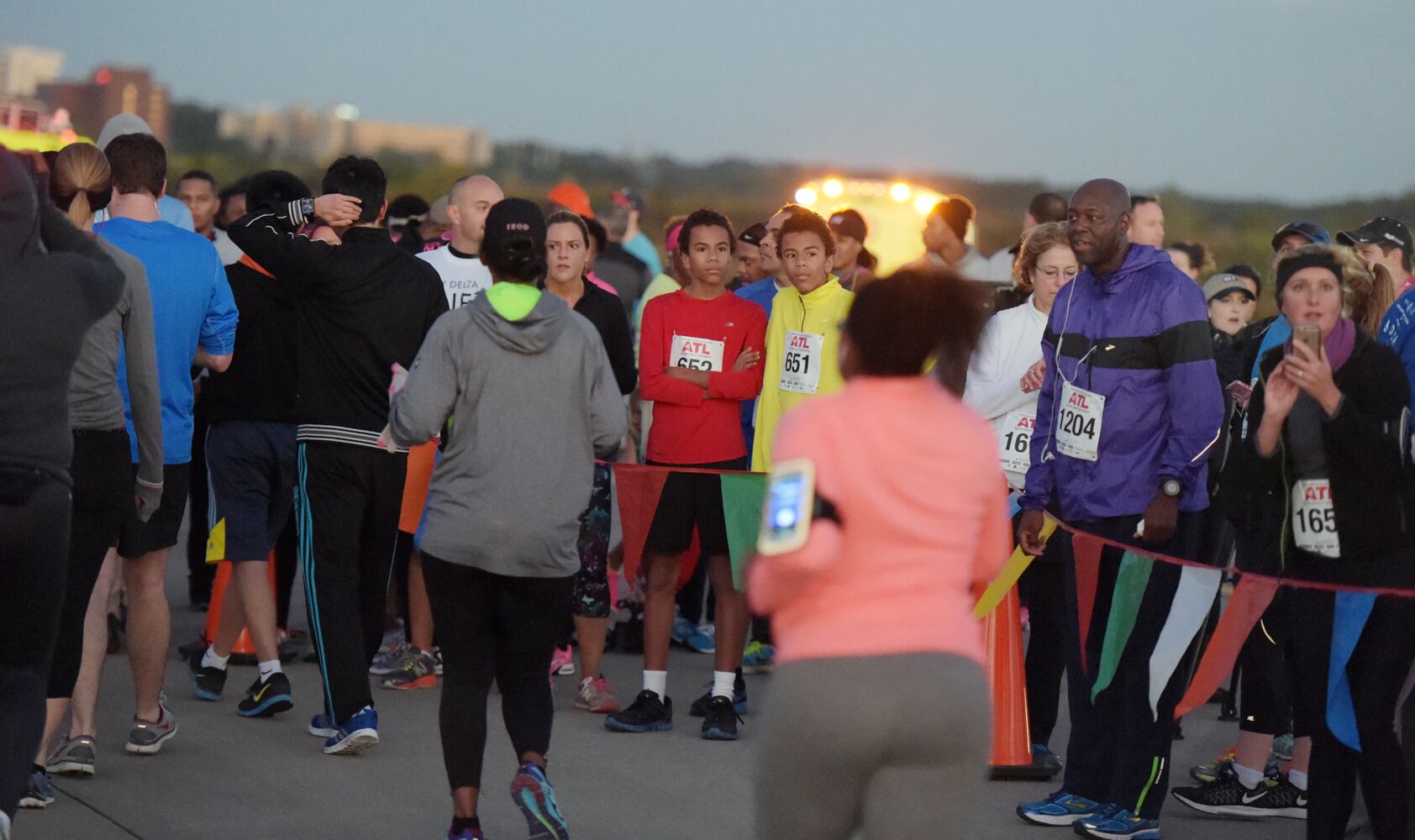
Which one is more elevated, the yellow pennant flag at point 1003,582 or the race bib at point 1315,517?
the race bib at point 1315,517

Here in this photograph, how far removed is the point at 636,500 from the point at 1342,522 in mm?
3310

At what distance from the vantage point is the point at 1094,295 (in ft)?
20.4

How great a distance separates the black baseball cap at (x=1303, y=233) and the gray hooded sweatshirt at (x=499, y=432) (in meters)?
4.52

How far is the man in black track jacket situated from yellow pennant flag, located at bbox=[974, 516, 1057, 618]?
2362 mm

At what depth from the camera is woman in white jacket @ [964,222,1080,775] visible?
740cm

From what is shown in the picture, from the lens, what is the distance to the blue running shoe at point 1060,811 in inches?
247

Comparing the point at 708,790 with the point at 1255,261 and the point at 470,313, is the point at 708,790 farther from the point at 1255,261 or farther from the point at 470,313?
the point at 1255,261

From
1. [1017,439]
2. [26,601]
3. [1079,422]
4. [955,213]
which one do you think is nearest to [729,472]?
[1017,439]

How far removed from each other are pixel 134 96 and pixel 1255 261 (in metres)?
23.3

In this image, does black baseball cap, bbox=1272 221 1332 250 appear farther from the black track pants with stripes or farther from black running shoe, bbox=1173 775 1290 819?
the black track pants with stripes

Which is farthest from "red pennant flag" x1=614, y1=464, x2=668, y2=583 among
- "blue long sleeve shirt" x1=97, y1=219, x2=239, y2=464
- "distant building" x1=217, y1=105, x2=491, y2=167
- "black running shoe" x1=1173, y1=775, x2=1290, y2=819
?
"distant building" x1=217, y1=105, x2=491, y2=167

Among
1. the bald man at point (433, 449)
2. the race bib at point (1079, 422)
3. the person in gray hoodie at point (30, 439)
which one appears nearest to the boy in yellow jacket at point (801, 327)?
the race bib at point (1079, 422)

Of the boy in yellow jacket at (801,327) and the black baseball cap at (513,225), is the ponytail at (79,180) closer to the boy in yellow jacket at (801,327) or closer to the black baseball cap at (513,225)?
the black baseball cap at (513,225)

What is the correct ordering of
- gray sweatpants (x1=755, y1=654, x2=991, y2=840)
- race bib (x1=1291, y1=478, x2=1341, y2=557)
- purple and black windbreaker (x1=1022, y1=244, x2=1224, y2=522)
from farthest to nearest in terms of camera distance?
purple and black windbreaker (x1=1022, y1=244, x2=1224, y2=522) → race bib (x1=1291, y1=478, x2=1341, y2=557) → gray sweatpants (x1=755, y1=654, x2=991, y2=840)
